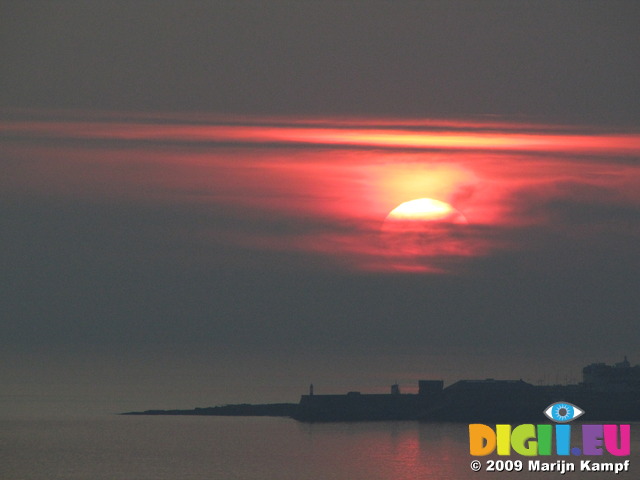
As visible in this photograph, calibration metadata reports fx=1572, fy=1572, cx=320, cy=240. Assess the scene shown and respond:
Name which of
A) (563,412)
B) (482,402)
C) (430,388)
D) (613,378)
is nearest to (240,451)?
(563,412)

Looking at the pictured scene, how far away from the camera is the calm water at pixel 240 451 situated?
4001 inches

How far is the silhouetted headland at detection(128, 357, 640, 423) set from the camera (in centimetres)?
15400

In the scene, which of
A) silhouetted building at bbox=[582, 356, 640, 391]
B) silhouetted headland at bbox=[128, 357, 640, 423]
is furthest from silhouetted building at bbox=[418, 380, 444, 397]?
silhouetted building at bbox=[582, 356, 640, 391]

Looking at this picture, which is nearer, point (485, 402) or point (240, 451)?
point (240, 451)

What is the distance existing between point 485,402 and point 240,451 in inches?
1732

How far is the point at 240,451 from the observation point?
117 m

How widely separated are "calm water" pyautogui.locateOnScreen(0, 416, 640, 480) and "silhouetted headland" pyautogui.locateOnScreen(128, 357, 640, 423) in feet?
15.8

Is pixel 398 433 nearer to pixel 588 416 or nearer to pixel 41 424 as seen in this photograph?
pixel 588 416

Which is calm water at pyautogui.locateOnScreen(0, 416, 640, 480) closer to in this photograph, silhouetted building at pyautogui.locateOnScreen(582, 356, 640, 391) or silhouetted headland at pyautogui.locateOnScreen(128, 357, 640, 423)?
silhouetted headland at pyautogui.locateOnScreen(128, 357, 640, 423)

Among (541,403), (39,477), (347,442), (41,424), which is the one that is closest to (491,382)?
(541,403)

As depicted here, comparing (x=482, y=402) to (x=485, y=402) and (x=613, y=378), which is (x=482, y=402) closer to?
(x=485, y=402)

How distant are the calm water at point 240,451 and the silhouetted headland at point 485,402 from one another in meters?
4.81

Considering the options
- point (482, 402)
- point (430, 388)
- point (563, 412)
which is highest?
point (430, 388)

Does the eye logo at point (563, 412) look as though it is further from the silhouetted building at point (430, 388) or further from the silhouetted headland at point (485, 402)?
the silhouetted building at point (430, 388)
